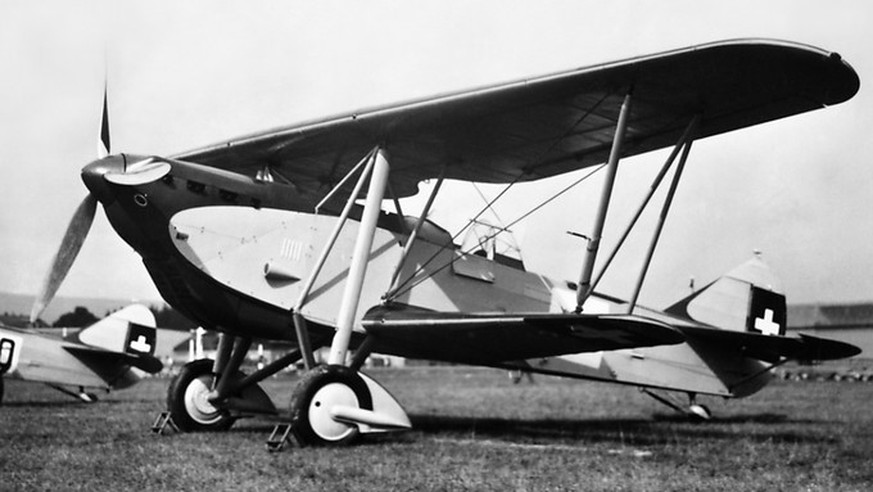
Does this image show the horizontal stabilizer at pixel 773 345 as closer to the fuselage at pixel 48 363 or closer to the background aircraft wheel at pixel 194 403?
the background aircraft wheel at pixel 194 403

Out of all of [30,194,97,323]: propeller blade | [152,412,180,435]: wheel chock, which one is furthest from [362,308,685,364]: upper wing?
[30,194,97,323]: propeller blade

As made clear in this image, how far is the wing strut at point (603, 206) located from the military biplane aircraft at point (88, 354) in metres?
10.1

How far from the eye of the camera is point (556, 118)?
784 cm

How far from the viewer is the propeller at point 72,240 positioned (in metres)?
7.57

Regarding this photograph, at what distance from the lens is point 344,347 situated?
7145mm

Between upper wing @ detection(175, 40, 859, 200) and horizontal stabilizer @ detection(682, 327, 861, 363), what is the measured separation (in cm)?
257

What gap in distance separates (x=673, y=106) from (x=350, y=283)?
358 cm

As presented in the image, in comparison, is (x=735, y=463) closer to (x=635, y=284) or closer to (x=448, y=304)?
(x=635, y=284)

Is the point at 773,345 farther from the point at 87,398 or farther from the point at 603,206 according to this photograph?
the point at 87,398

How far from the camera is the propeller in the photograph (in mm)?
7570

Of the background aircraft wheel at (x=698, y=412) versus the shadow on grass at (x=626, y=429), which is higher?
the background aircraft wheel at (x=698, y=412)

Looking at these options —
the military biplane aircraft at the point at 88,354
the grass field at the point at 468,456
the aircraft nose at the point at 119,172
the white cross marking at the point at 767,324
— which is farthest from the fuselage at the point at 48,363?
the white cross marking at the point at 767,324

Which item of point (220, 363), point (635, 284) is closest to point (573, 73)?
point (635, 284)

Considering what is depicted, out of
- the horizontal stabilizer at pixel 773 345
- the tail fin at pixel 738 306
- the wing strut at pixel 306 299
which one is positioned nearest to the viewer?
the wing strut at pixel 306 299
